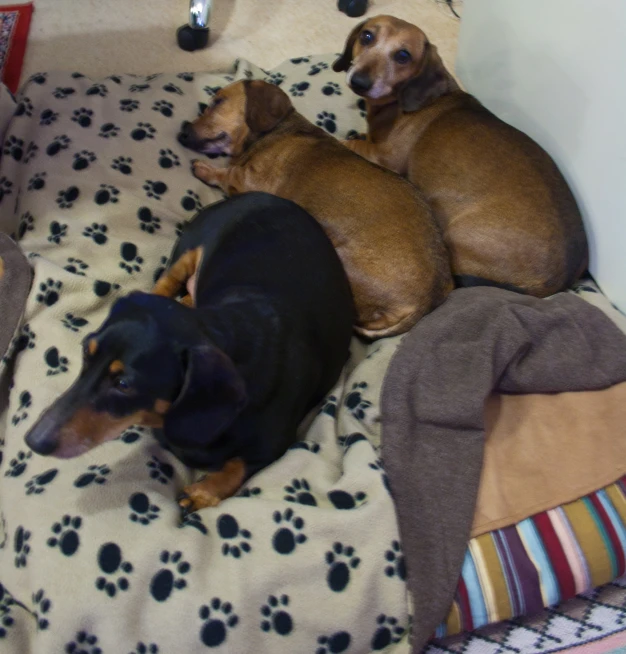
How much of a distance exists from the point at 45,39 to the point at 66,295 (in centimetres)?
174

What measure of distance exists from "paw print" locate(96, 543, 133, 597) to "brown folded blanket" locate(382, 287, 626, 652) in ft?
1.99

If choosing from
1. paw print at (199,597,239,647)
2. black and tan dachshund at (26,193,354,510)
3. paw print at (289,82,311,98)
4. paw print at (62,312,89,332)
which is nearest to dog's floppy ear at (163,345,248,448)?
black and tan dachshund at (26,193,354,510)

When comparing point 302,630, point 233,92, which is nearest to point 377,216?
point 233,92

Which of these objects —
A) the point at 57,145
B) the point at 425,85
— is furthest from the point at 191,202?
the point at 425,85

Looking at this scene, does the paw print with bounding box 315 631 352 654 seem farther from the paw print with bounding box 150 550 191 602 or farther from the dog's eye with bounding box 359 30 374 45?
the dog's eye with bounding box 359 30 374 45

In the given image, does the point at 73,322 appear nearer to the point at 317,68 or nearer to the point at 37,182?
the point at 37,182

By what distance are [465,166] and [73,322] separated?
4.34 feet

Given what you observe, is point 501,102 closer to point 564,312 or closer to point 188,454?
point 564,312

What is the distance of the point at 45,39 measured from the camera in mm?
3064

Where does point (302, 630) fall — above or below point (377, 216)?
below

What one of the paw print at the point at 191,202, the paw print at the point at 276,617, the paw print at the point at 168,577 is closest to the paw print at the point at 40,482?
the paw print at the point at 168,577

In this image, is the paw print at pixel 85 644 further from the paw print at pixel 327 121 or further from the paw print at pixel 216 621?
the paw print at pixel 327 121

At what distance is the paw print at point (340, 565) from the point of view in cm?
147

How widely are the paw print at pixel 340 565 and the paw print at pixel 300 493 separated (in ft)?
0.42
